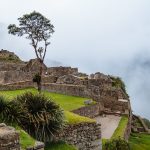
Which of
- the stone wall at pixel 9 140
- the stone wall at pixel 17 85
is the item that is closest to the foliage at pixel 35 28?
the stone wall at pixel 17 85

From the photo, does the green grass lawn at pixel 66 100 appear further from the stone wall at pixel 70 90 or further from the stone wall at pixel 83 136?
the stone wall at pixel 83 136

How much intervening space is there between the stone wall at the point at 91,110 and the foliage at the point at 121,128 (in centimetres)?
180

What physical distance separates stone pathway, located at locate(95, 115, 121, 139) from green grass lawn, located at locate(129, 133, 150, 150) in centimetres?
166

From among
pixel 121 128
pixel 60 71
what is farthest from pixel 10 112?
pixel 60 71

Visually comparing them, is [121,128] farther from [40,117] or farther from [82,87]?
[40,117]

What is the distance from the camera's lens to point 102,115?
3553 centimetres

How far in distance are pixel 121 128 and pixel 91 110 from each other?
255cm

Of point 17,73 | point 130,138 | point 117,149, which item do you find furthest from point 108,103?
point 117,149

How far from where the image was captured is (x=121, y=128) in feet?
102

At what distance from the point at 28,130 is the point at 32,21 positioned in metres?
20.0

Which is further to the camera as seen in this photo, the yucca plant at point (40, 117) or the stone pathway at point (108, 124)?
the stone pathway at point (108, 124)

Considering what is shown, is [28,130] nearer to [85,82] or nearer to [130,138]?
[130,138]

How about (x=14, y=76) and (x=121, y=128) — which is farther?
(x=14, y=76)

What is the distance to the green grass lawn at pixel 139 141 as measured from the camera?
3176 centimetres
